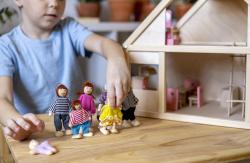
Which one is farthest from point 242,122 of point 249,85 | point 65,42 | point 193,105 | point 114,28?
point 114,28

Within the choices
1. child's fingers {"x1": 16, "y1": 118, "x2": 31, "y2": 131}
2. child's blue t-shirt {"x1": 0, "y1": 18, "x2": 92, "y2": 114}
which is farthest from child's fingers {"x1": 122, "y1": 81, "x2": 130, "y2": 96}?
child's blue t-shirt {"x1": 0, "y1": 18, "x2": 92, "y2": 114}

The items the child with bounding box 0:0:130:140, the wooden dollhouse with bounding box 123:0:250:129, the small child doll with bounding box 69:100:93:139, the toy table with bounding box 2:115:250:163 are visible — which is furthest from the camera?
the child with bounding box 0:0:130:140

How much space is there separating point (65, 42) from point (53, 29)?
5cm

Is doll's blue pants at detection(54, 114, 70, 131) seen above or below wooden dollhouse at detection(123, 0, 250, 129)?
below

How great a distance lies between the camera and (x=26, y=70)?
1023mm

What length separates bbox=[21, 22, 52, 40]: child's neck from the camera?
1.05 meters

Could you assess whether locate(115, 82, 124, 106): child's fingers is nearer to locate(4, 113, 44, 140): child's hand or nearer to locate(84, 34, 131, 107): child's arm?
locate(84, 34, 131, 107): child's arm

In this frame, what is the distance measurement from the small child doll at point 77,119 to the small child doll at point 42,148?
0.08 metres

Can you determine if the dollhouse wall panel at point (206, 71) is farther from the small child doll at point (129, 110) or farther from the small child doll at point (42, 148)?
the small child doll at point (42, 148)

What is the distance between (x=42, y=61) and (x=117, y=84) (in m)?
0.40

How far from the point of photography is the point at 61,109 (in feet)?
2.41

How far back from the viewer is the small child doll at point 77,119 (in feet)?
2.38

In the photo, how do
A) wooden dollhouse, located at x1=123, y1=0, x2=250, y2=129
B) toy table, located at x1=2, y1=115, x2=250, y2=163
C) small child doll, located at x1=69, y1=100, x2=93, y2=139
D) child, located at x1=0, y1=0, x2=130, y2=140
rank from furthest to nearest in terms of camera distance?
child, located at x1=0, y1=0, x2=130, y2=140, wooden dollhouse, located at x1=123, y1=0, x2=250, y2=129, small child doll, located at x1=69, y1=100, x2=93, y2=139, toy table, located at x1=2, y1=115, x2=250, y2=163

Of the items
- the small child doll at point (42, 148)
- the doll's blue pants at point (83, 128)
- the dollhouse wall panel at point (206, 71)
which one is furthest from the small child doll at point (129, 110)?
the dollhouse wall panel at point (206, 71)
